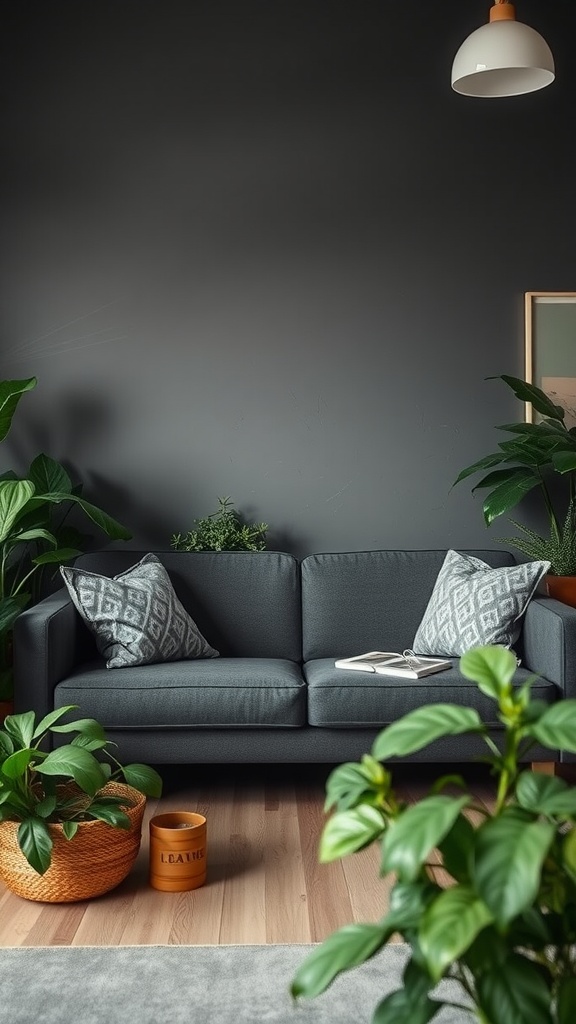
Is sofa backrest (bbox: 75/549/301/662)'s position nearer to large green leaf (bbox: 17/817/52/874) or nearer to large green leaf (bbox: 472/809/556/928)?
large green leaf (bbox: 17/817/52/874)

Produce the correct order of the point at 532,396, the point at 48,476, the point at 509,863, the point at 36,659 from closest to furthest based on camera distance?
1. the point at 509,863
2. the point at 36,659
3. the point at 532,396
4. the point at 48,476

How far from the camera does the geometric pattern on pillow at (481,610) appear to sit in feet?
11.6

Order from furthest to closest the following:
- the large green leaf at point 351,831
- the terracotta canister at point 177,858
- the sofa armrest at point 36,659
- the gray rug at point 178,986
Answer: the sofa armrest at point 36,659
the terracotta canister at point 177,858
the gray rug at point 178,986
the large green leaf at point 351,831

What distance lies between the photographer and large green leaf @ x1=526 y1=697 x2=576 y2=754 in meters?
1.15

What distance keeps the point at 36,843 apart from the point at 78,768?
0.67 feet

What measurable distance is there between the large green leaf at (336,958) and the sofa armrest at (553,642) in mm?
2206

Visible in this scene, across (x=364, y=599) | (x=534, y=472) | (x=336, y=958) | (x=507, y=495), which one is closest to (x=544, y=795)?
(x=336, y=958)

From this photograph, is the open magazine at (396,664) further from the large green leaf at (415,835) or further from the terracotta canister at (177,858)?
the large green leaf at (415,835)

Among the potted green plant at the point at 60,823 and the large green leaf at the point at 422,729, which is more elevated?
the large green leaf at the point at 422,729

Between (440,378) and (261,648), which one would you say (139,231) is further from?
(261,648)

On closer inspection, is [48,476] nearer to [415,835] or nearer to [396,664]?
[396,664]

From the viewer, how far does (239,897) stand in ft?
8.69

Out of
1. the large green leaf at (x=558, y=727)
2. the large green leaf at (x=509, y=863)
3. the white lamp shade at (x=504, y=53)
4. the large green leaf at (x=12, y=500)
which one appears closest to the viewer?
the large green leaf at (x=509, y=863)

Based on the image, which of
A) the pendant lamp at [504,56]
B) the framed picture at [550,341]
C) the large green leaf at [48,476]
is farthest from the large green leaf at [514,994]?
the framed picture at [550,341]
